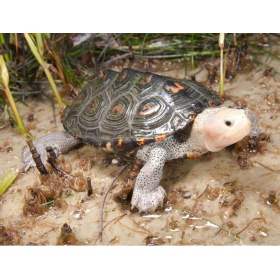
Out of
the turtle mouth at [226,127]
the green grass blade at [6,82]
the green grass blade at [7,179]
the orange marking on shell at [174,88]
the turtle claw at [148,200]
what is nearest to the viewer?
the turtle mouth at [226,127]

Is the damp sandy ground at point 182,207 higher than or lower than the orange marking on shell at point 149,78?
lower

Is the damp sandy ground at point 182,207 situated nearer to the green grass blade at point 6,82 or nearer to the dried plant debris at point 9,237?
the dried plant debris at point 9,237

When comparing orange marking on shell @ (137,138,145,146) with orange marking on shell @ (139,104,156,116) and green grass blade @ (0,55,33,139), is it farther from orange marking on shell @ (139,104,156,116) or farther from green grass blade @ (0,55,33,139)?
green grass blade @ (0,55,33,139)

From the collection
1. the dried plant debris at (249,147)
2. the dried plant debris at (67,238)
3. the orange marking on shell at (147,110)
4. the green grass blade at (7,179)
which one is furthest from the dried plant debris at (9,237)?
the dried plant debris at (249,147)

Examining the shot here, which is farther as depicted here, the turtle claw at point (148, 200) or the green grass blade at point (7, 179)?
the green grass blade at point (7, 179)

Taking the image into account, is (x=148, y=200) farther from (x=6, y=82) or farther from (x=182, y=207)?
(x=6, y=82)

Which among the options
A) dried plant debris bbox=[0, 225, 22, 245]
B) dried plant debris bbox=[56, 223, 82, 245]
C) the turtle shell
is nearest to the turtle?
the turtle shell
